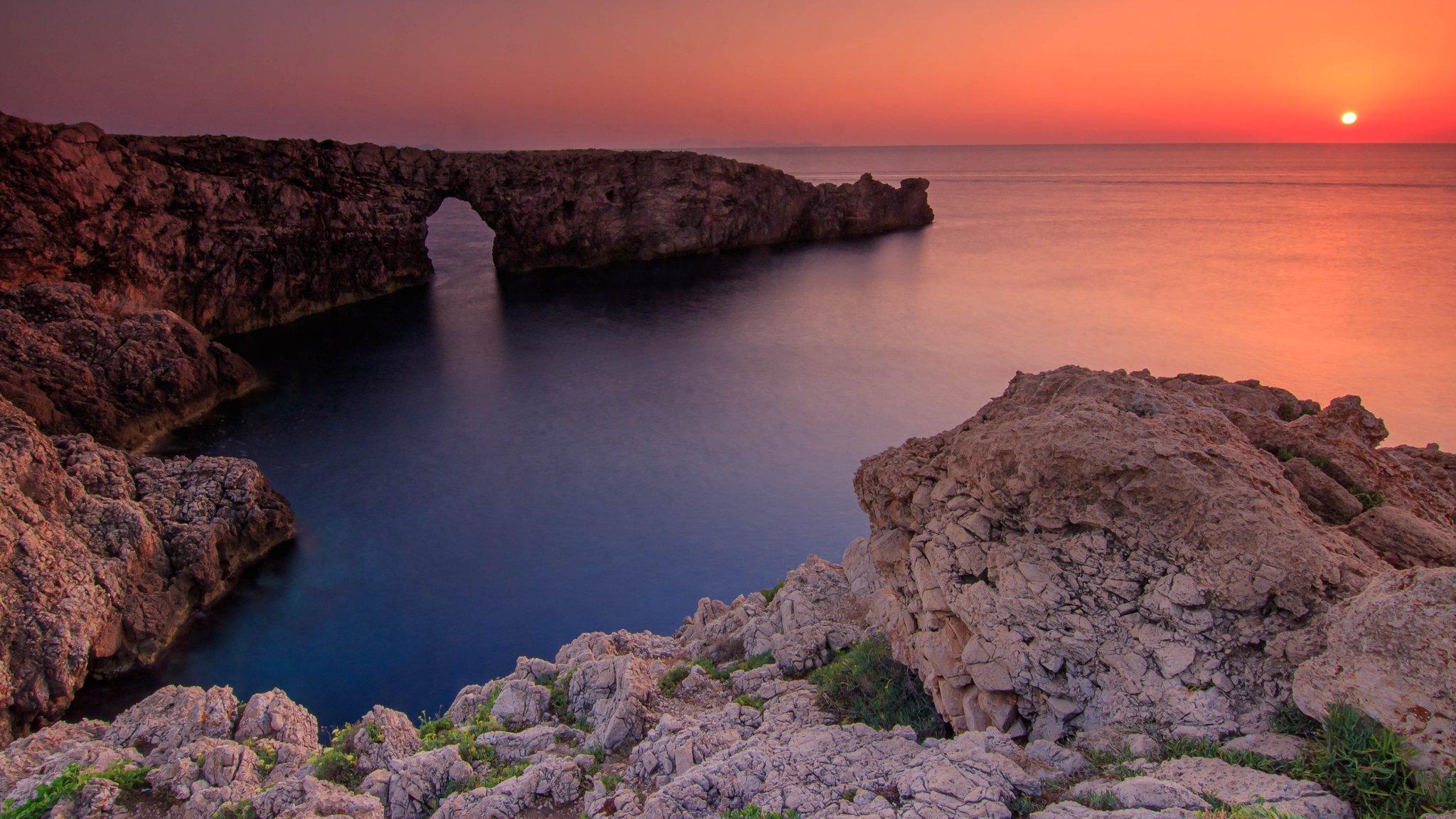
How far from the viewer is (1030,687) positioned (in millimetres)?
6031

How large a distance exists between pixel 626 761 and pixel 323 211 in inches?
1198

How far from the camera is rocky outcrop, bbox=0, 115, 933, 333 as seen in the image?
2181cm

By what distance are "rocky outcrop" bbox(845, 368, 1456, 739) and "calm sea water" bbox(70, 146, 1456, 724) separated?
722 cm

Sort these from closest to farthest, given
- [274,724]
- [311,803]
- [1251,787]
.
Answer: [1251,787], [311,803], [274,724]

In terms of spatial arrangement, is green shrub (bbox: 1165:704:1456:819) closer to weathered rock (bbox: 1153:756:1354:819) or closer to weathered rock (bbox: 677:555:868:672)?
weathered rock (bbox: 1153:756:1354:819)

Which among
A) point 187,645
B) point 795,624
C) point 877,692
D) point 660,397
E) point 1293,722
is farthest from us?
point 660,397

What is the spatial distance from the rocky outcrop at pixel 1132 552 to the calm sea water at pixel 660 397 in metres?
7.22

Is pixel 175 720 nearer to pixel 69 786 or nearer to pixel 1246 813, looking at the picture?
pixel 69 786

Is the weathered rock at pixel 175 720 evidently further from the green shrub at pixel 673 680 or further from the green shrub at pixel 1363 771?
the green shrub at pixel 1363 771

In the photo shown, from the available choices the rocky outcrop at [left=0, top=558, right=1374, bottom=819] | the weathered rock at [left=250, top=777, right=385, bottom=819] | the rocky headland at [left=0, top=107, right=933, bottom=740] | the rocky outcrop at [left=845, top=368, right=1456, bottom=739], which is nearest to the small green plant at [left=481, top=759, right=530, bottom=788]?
the rocky outcrop at [left=0, top=558, right=1374, bottom=819]

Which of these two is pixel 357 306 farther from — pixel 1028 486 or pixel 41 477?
pixel 1028 486

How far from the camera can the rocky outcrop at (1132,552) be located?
17.6ft

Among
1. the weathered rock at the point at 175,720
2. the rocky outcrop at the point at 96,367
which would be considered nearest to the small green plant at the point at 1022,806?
the weathered rock at the point at 175,720

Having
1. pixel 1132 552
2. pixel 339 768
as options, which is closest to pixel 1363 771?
pixel 1132 552
